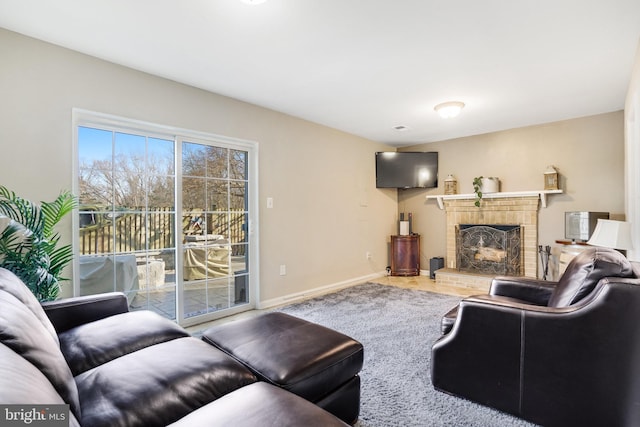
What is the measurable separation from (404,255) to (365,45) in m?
3.86

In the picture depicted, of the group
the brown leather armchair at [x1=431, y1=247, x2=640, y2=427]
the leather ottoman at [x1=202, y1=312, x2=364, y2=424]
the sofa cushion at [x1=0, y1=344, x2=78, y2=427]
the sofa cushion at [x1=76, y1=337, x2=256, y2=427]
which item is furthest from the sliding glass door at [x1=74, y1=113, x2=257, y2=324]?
the brown leather armchair at [x1=431, y1=247, x2=640, y2=427]

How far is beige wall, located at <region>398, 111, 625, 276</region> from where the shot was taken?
4.03 meters

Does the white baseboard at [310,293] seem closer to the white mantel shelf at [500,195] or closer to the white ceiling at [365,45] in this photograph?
the white mantel shelf at [500,195]

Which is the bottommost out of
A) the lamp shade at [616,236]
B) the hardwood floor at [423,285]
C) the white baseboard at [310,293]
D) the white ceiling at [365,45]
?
the hardwood floor at [423,285]

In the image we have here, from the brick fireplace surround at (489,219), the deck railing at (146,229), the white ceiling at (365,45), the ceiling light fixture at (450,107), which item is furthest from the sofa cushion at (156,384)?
the brick fireplace surround at (489,219)

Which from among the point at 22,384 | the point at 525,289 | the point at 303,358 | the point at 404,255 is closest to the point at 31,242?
the point at 22,384

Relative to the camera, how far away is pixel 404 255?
18.0ft

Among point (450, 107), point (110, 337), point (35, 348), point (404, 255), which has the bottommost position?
point (404, 255)

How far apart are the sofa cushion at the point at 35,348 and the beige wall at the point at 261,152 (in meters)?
1.69

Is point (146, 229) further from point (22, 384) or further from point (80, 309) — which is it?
point (22, 384)

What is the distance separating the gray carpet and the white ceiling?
238 centimetres

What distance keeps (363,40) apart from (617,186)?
12.9 feet

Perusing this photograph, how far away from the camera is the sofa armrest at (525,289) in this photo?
7.52 ft

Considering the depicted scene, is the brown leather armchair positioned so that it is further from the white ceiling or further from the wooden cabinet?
the wooden cabinet
